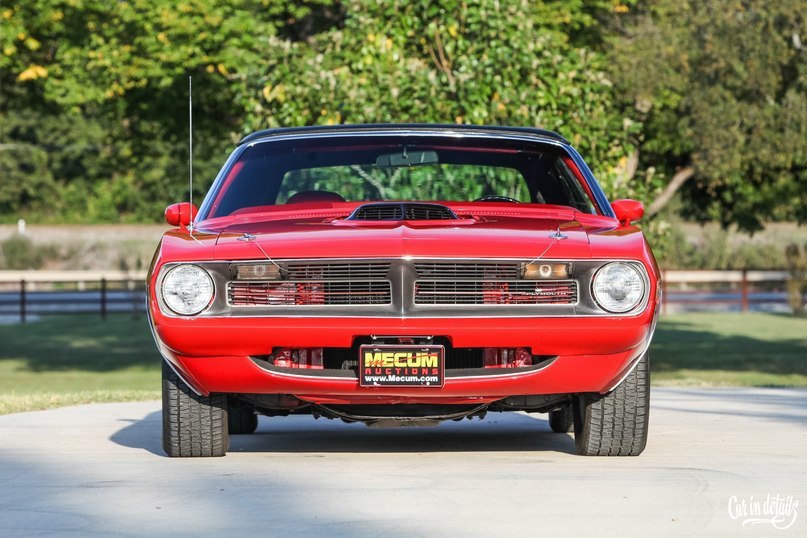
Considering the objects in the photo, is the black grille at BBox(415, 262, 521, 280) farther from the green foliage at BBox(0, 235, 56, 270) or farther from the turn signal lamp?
the green foliage at BBox(0, 235, 56, 270)

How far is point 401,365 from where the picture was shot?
6711mm

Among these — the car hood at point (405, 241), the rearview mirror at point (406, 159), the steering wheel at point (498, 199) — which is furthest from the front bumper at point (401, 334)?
the rearview mirror at point (406, 159)

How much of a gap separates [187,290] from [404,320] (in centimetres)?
96

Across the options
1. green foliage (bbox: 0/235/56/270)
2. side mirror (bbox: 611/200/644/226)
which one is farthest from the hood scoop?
Answer: green foliage (bbox: 0/235/56/270)

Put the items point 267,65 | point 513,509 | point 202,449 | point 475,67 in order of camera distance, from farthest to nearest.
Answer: point 267,65 → point 475,67 → point 202,449 → point 513,509

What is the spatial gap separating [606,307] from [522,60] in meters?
10.9

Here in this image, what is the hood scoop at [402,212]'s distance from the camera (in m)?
7.36

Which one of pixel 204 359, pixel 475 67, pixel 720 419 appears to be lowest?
pixel 720 419

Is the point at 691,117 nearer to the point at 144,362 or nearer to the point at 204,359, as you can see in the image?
the point at 144,362

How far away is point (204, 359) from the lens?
6.86m

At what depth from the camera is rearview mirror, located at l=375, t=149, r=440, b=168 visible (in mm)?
8250

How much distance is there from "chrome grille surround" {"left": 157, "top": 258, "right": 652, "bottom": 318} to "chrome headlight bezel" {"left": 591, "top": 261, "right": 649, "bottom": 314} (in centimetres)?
2

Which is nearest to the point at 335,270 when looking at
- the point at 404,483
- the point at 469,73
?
the point at 404,483

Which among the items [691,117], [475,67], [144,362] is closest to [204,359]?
[475,67]
